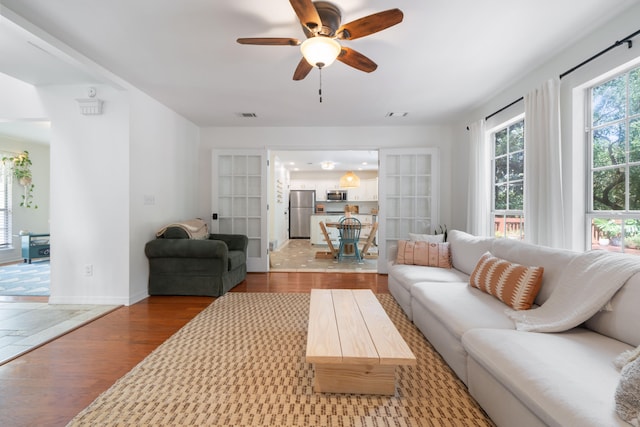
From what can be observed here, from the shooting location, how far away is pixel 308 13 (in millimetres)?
1697

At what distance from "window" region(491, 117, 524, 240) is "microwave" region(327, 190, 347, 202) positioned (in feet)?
20.5

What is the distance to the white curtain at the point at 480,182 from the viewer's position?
369cm

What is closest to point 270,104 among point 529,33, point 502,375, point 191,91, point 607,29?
point 191,91

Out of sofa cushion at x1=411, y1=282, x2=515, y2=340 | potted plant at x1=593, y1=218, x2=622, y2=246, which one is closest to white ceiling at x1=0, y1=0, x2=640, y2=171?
potted plant at x1=593, y1=218, x2=622, y2=246

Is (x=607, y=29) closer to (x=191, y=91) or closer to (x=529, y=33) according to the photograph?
(x=529, y=33)

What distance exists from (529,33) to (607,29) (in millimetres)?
505

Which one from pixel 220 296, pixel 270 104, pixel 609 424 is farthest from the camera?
pixel 270 104

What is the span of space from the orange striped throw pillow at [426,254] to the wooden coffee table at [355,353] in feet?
4.95

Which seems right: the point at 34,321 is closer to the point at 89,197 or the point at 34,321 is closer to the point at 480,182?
the point at 89,197

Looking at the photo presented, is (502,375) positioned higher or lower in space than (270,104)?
lower

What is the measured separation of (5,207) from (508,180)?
8512mm

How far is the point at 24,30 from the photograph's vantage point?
2.11 m

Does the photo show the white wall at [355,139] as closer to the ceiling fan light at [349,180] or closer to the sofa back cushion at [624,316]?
the ceiling fan light at [349,180]

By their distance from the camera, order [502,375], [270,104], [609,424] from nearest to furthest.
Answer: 1. [609,424]
2. [502,375]
3. [270,104]
